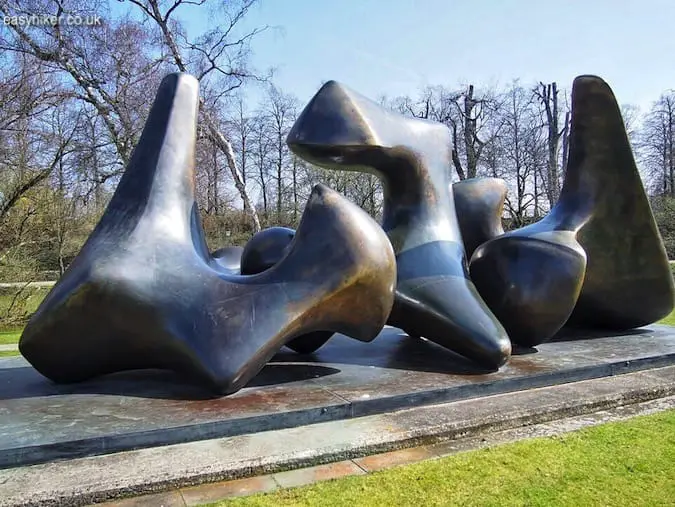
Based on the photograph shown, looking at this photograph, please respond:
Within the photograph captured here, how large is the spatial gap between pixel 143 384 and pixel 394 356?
8.31 feet

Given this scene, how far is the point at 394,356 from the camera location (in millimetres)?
6410

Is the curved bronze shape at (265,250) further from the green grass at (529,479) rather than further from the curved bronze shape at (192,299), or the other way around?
the green grass at (529,479)

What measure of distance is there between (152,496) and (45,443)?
83cm

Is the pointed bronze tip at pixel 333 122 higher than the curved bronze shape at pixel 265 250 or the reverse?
higher

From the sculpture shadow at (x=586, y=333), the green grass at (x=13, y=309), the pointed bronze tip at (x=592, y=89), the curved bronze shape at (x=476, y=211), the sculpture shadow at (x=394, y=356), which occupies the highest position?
the pointed bronze tip at (x=592, y=89)

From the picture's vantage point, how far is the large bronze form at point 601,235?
6902mm

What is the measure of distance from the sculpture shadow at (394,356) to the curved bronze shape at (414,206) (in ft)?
0.65

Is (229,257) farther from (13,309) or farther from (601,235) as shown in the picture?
(13,309)

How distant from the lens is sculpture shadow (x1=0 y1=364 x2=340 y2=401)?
498 cm

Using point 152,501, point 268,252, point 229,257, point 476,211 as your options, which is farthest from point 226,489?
point 476,211

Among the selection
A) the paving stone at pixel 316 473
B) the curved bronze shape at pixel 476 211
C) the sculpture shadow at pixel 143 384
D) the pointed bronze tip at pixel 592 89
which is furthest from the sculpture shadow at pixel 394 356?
the pointed bronze tip at pixel 592 89

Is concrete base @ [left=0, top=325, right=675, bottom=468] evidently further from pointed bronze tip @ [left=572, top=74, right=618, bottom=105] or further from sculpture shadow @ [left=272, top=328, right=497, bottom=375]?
pointed bronze tip @ [left=572, top=74, right=618, bottom=105]

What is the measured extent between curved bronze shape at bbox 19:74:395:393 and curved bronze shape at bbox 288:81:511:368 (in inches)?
35.0

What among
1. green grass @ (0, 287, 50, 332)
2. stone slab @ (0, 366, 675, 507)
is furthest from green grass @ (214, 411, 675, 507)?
green grass @ (0, 287, 50, 332)
